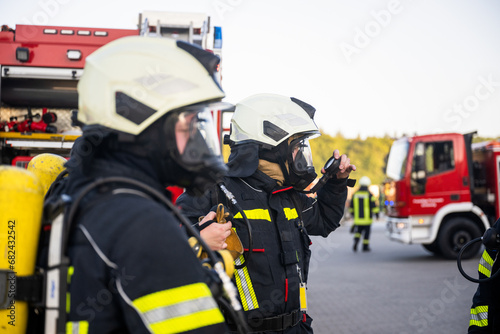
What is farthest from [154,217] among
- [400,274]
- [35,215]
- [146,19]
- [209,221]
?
[400,274]

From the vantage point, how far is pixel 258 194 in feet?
8.79

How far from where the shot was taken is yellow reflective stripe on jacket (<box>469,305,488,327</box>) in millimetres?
2258

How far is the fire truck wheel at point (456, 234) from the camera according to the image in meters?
10.3

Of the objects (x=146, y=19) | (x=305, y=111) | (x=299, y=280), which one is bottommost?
(x=299, y=280)

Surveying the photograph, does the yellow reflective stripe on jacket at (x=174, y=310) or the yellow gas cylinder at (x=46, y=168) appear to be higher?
the yellow gas cylinder at (x=46, y=168)

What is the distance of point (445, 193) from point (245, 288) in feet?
29.9

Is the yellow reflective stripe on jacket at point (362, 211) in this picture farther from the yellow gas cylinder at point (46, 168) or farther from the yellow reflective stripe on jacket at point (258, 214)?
the yellow gas cylinder at point (46, 168)

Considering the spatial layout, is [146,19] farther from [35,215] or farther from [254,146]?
[35,215]

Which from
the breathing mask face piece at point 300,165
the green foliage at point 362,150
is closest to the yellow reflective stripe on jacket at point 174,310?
the breathing mask face piece at point 300,165

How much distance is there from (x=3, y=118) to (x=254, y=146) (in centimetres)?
294

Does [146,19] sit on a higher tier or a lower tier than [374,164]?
higher

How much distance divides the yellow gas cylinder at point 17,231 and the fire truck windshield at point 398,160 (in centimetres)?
1041

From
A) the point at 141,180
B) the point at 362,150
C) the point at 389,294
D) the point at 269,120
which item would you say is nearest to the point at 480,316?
the point at 269,120

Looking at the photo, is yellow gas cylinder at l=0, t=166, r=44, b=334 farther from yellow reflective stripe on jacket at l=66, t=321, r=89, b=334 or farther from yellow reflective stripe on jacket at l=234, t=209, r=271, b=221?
yellow reflective stripe on jacket at l=234, t=209, r=271, b=221
